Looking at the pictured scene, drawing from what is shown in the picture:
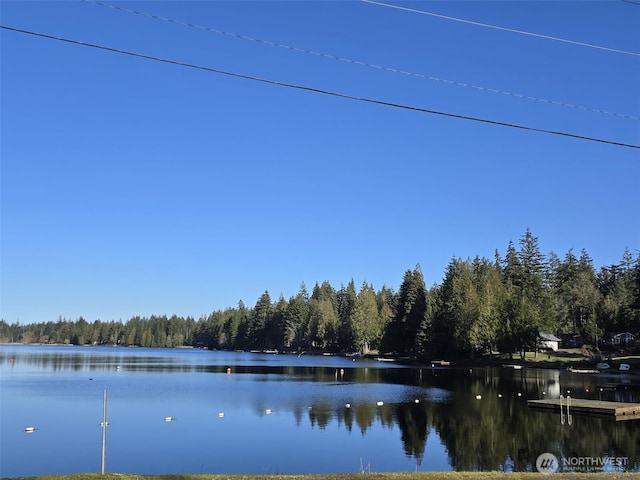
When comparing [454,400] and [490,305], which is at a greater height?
[490,305]

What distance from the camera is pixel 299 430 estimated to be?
32.2 metres

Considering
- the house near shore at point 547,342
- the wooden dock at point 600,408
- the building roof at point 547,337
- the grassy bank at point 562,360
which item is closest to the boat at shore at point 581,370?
the grassy bank at point 562,360

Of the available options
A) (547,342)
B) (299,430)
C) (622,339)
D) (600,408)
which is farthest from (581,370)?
(299,430)

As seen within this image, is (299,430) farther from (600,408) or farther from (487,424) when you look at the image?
(600,408)

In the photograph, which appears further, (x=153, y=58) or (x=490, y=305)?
(x=490, y=305)

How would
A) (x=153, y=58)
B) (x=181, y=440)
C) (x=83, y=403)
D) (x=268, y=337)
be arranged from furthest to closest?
(x=268, y=337) < (x=83, y=403) < (x=181, y=440) < (x=153, y=58)

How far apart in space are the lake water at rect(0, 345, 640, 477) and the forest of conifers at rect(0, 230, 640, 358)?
3950 cm

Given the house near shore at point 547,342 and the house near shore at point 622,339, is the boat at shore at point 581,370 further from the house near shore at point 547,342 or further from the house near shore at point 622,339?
the house near shore at point 622,339

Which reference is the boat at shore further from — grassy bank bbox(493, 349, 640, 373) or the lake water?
the lake water

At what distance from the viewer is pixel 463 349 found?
337ft

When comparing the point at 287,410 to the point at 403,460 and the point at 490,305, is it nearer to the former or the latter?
the point at 403,460

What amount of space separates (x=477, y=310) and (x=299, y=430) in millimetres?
68295

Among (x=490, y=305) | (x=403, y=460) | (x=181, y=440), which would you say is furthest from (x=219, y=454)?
(x=490, y=305)

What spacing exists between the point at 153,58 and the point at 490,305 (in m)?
92.2
